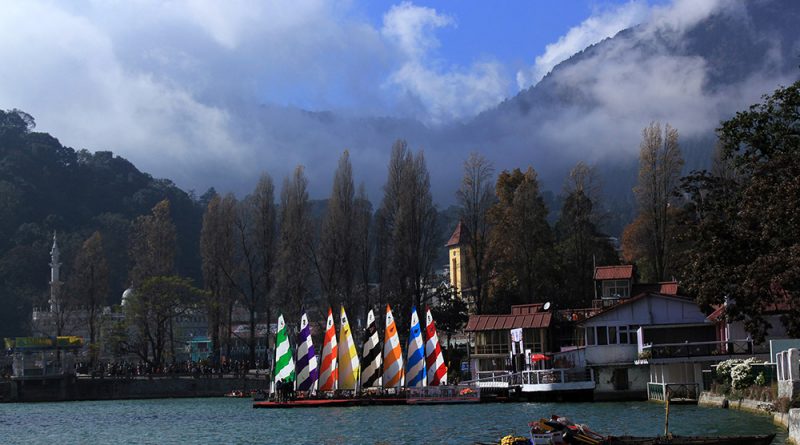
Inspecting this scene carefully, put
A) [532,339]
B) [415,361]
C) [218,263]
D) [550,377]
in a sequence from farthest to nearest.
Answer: [218,263], [532,339], [415,361], [550,377]

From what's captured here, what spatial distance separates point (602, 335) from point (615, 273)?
7921mm

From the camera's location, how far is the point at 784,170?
41625 mm

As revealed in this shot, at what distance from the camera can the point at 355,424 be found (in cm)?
4575

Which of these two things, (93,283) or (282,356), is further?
(93,283)

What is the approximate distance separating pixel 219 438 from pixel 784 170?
77.5 feet

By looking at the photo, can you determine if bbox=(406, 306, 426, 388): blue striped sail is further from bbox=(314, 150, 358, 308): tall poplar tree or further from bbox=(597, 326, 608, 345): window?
bbox=(314, 150, 358, 308): tall poplar tree

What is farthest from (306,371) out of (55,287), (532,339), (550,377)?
(55,287)

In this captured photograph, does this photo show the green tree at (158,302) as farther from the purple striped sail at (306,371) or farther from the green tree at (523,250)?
the purple striped sail at (306,371)

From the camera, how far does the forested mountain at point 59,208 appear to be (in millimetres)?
142500

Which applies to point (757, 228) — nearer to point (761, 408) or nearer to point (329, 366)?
point (761, 408)

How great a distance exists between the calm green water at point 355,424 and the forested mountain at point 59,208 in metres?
81.8

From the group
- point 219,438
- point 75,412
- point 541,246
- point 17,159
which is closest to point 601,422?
point 219,438

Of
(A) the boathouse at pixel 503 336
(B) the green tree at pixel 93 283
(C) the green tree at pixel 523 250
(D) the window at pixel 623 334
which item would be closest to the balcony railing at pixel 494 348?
(A) the boathouse at pixel 503 336

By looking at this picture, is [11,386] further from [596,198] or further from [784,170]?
[784,170]
